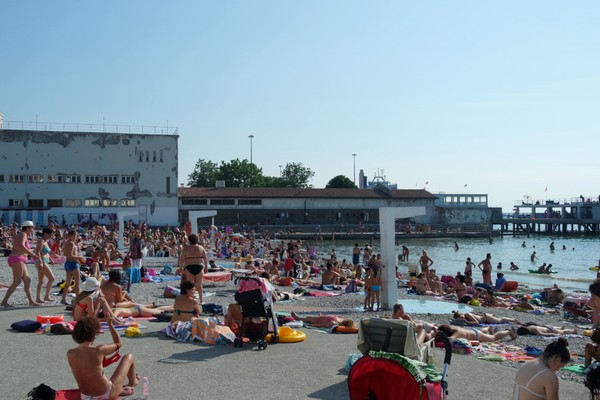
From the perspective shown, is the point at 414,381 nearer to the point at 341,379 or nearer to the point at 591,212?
the point at 341,379

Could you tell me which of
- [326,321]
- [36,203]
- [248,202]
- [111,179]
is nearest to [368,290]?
[326,321]

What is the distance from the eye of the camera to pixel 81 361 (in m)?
5.57

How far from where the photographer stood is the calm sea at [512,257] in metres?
33.7

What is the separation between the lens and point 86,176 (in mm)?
58062

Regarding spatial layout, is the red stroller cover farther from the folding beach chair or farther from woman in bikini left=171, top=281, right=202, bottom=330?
woman in bikini left=171, top=281, right=202, bottom=330

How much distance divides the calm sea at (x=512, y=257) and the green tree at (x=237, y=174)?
1352 inches

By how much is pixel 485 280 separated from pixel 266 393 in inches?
719

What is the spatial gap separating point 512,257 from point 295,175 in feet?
213

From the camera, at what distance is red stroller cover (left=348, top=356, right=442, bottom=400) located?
199 inches

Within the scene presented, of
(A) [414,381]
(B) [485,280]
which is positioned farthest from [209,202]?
(A) [414,381]

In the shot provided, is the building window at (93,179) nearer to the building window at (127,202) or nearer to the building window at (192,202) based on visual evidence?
the building window at (127,202)

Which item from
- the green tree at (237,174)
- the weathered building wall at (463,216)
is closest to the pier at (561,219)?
the weathered building wall at (463,216)

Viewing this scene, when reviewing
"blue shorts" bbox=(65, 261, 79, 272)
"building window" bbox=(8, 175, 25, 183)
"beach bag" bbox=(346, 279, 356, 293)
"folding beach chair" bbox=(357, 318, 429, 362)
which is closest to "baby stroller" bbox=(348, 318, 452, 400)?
"folding beach chair" bbox=(357, 318, 429, 362)

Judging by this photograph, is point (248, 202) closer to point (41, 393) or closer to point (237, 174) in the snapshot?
point (237, 174)
